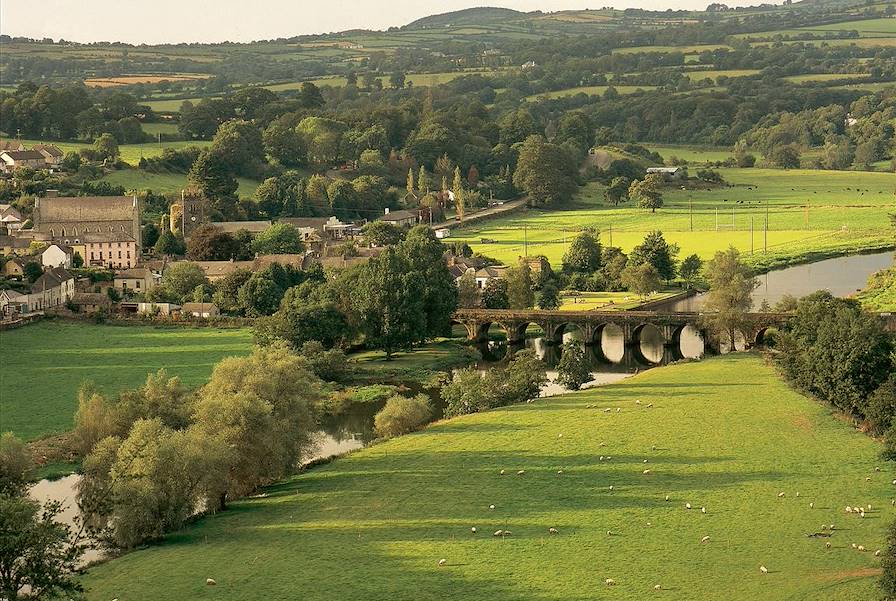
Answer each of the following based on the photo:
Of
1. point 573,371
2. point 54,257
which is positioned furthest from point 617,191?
point 573,371

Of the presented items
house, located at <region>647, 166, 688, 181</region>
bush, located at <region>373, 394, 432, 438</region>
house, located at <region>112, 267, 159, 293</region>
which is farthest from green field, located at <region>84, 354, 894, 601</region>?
house, located at <region>647, 166, 688, 181</region>

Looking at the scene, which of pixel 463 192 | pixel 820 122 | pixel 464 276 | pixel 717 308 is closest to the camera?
pixel 717 308

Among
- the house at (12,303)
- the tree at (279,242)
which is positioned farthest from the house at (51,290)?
the tree at (279,242)

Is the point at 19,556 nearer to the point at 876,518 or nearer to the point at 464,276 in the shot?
the point at 876,518

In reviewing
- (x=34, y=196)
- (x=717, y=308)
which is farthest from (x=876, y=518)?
(x=34, y=196)

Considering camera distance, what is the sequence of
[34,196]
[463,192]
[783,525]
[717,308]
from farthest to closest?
1. [463,192]
2. [34,196]
3. [717,308]
4. [783,525]

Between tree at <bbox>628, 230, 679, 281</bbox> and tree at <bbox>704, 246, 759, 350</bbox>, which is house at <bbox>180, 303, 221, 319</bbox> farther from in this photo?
tree at <bbox>704, 246, 759, 350</bbox>
